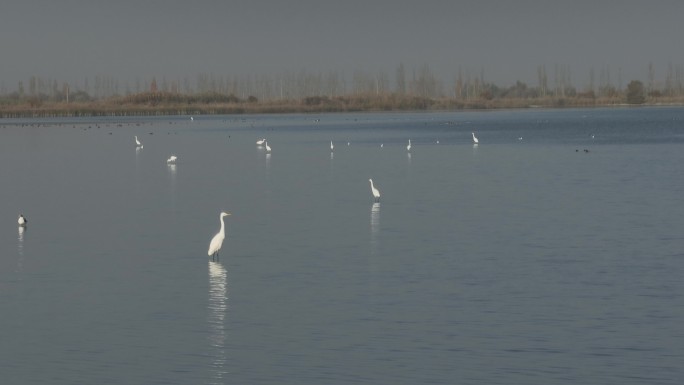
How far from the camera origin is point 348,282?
2011 cm

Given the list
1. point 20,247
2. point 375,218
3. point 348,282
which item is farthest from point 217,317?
Answer: point 375,218

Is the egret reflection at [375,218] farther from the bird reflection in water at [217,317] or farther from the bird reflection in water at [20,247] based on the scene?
the bird reflection in water at [20,247]

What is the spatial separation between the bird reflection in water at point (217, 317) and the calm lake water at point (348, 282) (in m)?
0.05

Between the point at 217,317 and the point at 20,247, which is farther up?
the point at 20,247

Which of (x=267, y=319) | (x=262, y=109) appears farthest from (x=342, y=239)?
(x=262, y=109)

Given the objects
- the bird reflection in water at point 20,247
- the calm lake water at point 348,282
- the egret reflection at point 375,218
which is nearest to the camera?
the calm lake water at point 348,282

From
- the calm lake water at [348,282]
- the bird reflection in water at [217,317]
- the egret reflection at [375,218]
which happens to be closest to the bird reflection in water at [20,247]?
the calm lake water at [348,282]

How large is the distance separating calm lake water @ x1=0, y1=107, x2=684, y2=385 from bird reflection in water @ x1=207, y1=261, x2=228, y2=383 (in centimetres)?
5

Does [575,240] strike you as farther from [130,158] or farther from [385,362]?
[130,158]

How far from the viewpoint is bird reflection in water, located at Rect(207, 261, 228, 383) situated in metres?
14.7

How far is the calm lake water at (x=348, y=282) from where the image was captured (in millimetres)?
14688

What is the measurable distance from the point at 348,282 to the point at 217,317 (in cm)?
326

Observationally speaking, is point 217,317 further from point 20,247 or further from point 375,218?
point 375,218

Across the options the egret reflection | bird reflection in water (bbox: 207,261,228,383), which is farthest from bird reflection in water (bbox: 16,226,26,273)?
the egret reflection
